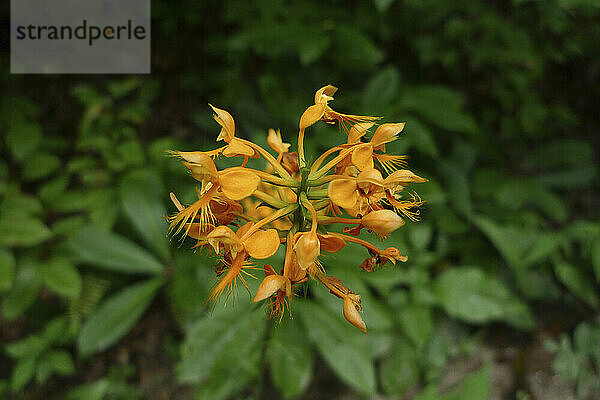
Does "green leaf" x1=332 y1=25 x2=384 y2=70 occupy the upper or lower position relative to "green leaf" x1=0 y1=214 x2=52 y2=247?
upper

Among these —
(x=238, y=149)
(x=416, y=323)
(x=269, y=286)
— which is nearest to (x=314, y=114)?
(x=238, y=149)

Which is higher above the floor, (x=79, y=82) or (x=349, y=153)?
(x=349, y=153)

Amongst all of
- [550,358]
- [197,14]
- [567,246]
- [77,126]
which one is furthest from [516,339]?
[77,126]

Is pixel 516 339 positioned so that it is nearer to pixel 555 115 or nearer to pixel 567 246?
pixel 567 246

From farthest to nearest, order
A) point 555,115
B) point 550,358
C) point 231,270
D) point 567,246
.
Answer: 1. point 555,115
2. point 550,358
3. point 567,246
4. point 231,270

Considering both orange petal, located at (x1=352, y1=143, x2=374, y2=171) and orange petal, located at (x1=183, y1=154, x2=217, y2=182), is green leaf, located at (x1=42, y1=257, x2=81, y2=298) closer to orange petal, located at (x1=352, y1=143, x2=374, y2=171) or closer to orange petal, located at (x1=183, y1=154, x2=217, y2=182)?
orange petal, located at (x1=183, y1=154, x2=217, y2=182)

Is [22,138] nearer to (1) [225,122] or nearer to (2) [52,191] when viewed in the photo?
(2) [52,191]

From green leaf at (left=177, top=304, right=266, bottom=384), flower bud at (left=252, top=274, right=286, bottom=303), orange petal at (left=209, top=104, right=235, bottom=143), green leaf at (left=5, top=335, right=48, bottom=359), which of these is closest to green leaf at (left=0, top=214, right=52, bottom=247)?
green leaf at (left=5, top=335, right=48, bottom=359)
